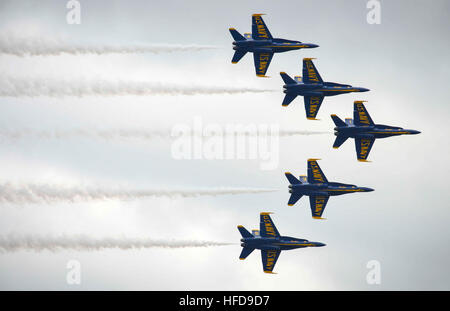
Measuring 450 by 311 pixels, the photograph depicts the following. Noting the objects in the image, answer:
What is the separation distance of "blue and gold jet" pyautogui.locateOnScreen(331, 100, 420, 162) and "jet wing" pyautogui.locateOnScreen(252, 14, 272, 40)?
10.2 m

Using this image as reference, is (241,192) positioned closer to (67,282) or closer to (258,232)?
(258,232)

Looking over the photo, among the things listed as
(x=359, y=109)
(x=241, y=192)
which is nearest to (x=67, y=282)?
(x=241, y=192)

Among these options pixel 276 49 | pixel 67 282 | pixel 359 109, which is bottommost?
A: pixel 67 282

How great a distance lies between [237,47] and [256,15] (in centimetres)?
388

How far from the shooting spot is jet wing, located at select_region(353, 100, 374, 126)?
309ft

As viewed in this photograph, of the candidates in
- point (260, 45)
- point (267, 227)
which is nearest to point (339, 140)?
point (267, 227)

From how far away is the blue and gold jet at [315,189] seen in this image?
92062 millimetres

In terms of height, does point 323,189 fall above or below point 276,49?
below

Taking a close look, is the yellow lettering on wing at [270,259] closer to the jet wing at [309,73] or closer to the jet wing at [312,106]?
the jet wing at [312,106]

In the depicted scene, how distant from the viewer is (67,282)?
3644 inches

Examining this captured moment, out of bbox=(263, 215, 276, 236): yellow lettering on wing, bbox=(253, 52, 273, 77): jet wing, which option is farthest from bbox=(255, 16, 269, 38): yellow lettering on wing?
bbox=(263, 215, 276, 236): yellow lettering on wing

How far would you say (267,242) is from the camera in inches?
3615

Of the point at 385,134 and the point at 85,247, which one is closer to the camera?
the point at 85,247

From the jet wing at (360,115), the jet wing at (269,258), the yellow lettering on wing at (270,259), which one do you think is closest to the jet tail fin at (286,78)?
the jet wing at (360,115)
